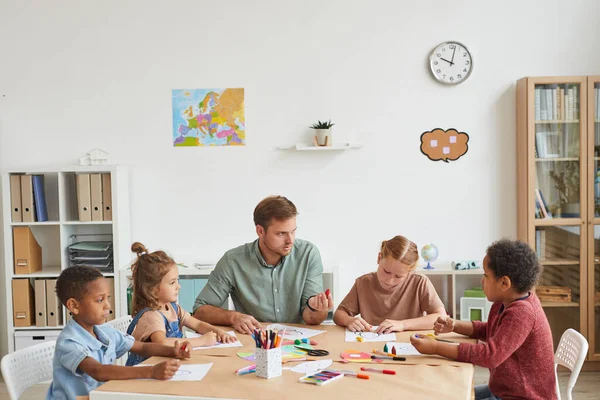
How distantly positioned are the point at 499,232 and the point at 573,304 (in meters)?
0.65

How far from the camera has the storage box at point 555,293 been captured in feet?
14.1

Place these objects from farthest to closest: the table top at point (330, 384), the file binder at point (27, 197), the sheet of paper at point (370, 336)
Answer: the file binder at point (27, 197)
the sheet of paper at point (370, 336)
the table top at point (330, 384)

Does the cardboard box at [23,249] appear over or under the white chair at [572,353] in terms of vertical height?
over

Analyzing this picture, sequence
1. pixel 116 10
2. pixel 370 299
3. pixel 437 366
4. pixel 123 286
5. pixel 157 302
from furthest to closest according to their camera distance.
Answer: pixel 116 10 < pixel 123 286 < pixel 370 299 < pixel 157 302 < pixel 437 366

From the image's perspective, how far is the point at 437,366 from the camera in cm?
220

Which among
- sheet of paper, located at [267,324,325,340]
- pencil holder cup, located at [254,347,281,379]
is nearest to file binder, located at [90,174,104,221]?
sheet of paper, located at [267,324,325,340]

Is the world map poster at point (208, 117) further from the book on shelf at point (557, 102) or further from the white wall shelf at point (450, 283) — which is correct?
the book on shelf at point (557, 102)

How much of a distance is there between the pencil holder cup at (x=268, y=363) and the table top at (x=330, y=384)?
0.8 inches

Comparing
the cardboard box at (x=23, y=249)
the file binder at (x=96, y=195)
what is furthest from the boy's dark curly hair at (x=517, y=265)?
the cardboard box at (x=23, y=249)

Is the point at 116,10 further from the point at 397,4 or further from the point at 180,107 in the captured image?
the point at 397,4

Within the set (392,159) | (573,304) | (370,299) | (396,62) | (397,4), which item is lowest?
(573,304)

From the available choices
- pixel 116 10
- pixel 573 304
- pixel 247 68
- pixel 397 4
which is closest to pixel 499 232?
pixel 573 304

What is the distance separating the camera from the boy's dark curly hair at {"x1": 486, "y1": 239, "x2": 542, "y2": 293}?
232 cm

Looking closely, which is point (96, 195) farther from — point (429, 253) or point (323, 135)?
point (429, 253)
